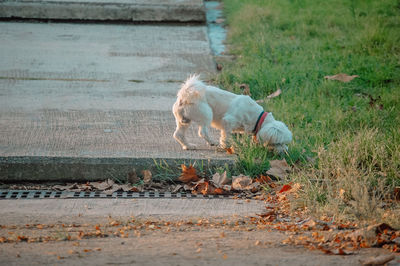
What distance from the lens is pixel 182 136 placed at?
451 centimetres

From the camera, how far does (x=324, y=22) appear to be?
8828 mm

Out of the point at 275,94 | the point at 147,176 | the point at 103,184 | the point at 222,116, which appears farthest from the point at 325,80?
the point at 103,184

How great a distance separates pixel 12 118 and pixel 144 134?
4.39ft

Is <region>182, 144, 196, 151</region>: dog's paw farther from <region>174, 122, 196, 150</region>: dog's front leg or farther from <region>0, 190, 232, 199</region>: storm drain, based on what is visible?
<region>0, 190, 232, 199</region>: storm drain

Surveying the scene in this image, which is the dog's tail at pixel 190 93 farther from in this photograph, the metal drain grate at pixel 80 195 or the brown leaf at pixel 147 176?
Answer: the metal drain grate at pixel 80 195

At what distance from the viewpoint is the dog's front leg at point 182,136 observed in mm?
4484

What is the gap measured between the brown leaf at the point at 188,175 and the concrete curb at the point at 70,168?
136 millimetres

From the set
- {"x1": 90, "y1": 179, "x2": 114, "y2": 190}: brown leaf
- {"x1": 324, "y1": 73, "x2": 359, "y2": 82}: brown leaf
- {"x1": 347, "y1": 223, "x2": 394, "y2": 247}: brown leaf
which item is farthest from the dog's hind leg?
{"x1": 324, "y1": 73, "x2": 359, "y2": 82}: brown leaf

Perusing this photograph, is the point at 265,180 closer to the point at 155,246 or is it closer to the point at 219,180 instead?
the point at 219,180

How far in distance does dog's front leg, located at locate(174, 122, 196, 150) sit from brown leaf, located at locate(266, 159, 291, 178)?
721mm

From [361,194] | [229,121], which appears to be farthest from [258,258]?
[229,121]

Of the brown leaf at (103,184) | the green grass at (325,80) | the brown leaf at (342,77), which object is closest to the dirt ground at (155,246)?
the green grass at (325,80)

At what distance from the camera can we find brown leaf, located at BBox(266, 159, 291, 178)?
4.24 m

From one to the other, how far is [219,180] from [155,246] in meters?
1.48
